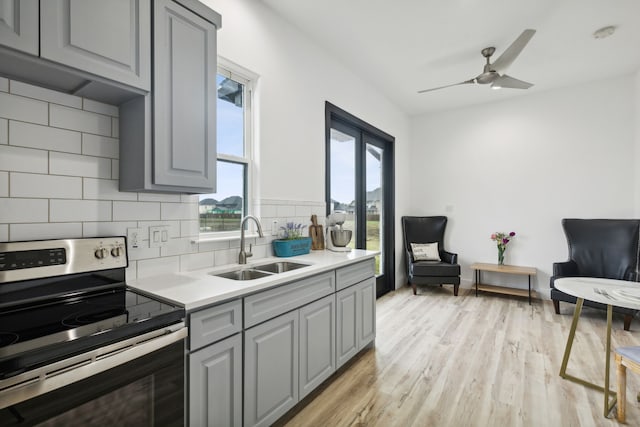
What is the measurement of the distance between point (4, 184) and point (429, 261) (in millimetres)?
4634

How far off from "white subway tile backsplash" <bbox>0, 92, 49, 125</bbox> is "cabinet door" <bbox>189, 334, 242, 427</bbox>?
1225mm

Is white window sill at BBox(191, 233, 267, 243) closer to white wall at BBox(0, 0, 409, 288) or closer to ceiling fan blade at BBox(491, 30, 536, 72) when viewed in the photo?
white wall at BBox(0, 0, 409, 288)

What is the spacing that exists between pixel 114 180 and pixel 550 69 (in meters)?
4.63

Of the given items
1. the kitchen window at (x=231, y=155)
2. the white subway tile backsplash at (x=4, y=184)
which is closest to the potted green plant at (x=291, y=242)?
the kitchen window at (x=231, y=155)

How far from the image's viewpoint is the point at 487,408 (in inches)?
77.5

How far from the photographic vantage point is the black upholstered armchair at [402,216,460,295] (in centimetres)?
443

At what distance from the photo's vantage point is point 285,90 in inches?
106

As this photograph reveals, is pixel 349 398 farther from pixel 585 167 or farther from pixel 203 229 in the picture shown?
pixel 585 167

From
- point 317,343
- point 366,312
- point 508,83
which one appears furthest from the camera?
point 508,83

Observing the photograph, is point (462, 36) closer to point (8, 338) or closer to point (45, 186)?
point (45, 186)

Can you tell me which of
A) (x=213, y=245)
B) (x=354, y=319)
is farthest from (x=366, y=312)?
(x=213, y=245)

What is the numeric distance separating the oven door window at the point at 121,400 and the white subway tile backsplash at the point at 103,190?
87 centimetres

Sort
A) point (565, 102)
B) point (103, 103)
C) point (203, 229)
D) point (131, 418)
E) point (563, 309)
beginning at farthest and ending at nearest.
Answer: point (565, 102) → point (563, 309) → point (203, 229) → point (103, 103) → point (131, 418)

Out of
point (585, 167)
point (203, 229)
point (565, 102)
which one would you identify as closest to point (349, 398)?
point (203, 229)
